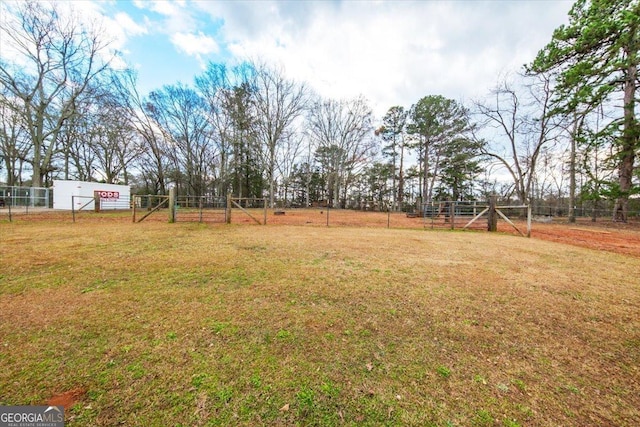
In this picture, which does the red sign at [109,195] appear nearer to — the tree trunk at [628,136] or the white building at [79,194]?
the white building at [79,194]

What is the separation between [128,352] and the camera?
1945mm

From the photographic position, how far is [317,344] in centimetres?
213

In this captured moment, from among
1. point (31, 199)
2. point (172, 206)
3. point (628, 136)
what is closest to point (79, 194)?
point (31, 199)

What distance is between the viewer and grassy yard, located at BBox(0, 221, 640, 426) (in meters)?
1.50

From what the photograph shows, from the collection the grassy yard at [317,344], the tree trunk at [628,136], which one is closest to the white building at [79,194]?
the grassy yard at [317,344]

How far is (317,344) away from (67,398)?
168cm

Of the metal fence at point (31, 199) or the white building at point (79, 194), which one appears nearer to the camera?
the white building at point (79, 194)

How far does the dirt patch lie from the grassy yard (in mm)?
18

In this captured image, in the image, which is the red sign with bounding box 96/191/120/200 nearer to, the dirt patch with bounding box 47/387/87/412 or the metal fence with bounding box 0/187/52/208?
the metal fence with bounding box 0/187/52/208

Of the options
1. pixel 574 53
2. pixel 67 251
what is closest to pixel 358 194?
pixel 574 53

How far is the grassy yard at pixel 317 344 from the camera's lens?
1499mm

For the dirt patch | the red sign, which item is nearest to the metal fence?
the red sign

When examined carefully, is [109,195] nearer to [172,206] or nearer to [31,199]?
[31,199]

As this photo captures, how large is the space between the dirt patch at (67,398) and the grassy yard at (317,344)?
0.02 meters
